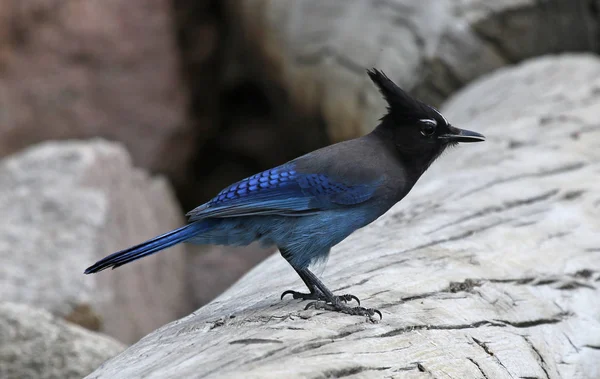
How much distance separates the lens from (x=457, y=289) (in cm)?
319

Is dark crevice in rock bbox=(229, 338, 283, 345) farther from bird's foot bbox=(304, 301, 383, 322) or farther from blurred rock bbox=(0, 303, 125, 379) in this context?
blurred rock bbox=(0, 303, 125, 379)

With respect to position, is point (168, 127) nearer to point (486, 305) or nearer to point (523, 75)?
point (523, 75)

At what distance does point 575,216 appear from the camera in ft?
12.7

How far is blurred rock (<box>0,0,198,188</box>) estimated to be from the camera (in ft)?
23.3

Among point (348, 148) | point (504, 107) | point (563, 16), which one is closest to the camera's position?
point (348, 148)

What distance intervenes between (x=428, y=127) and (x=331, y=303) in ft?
2.40

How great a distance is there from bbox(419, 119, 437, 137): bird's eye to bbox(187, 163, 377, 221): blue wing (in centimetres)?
30

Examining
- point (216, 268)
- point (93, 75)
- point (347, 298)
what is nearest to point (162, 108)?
point (93, 75)

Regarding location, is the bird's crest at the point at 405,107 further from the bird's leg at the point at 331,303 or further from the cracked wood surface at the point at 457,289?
the bird's leg at the point at 331,303

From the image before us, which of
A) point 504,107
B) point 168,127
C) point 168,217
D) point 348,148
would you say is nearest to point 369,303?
point 348,148

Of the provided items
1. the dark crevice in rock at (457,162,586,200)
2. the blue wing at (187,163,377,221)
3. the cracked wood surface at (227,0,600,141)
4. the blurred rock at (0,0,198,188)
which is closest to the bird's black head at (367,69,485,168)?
the blue wing at (187,163,377,221)

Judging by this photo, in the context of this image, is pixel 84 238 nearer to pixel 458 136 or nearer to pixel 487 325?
pixel 458 136

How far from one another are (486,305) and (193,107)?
491 cm

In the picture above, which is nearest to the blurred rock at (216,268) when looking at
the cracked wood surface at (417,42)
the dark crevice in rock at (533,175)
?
the cracked wood surface at (417,42)
